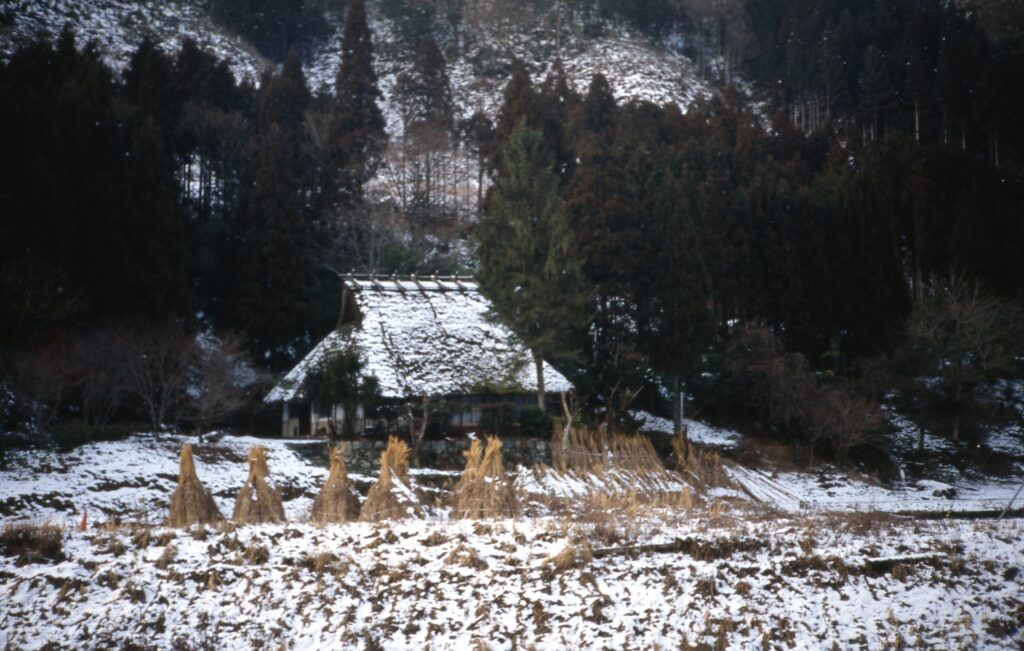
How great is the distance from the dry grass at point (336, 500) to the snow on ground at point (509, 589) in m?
2.10

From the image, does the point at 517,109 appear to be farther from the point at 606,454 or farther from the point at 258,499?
the point at 258,499

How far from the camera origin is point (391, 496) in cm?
1382

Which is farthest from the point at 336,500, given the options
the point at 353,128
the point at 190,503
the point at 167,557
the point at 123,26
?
the point at 123,26

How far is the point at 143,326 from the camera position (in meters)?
24.3

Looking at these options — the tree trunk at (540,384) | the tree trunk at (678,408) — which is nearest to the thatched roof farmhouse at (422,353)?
the tree trunk at (540,384)

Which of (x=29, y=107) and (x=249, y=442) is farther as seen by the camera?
(x=29, y=107)

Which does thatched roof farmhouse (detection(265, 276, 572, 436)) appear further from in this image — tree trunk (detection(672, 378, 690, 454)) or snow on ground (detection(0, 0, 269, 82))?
snow on ground (detection(0, 0, 269, 82))

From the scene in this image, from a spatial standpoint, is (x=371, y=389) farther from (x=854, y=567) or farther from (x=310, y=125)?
(x=310, y=125)

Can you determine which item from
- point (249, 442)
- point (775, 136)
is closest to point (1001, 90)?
point (775, 136)

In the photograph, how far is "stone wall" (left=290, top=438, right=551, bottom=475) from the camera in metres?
22.7

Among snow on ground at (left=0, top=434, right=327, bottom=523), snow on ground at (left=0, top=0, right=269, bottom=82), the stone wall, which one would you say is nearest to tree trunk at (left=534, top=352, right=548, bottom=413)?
the stone wall

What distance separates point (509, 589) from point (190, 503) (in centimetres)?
540

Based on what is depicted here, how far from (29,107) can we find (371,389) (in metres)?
12.3

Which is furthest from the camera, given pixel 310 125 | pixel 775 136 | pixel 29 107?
pixel 775 136
